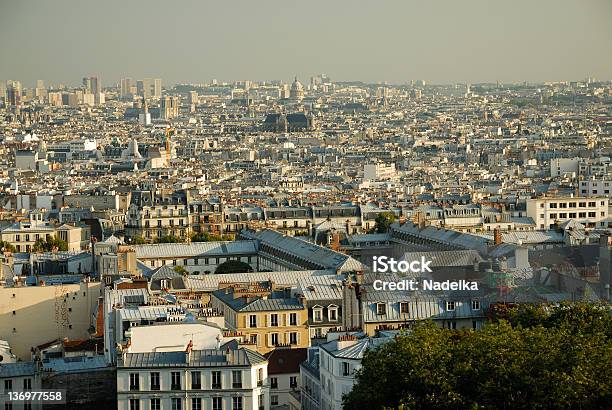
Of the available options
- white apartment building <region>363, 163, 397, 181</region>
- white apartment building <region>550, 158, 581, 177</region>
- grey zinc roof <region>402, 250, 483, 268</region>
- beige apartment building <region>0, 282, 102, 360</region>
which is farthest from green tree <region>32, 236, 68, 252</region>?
white apartment building <region>363, 163, 397, 181</region>

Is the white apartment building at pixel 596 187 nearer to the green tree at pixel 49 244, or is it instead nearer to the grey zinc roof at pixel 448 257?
the green tree at pixel 49 244

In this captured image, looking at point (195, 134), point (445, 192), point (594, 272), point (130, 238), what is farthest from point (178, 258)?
point (195, 134)

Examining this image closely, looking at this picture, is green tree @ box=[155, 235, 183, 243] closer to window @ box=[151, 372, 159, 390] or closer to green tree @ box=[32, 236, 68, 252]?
green tree @ box=[32, 236, 68, 252]

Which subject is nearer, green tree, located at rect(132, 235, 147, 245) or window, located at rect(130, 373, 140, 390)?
window, located at rect(130, 373, 140, 390)

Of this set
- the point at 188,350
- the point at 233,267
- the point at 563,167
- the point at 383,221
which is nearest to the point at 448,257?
the point at 233,267

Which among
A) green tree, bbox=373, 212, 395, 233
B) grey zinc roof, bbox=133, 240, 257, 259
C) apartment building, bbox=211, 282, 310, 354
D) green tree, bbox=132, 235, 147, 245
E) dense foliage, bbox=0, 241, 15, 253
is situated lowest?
green tree, bbox=132, 235, 147, 245

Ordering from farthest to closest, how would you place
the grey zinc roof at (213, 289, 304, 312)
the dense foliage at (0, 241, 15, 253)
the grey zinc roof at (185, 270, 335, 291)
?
the dense foliage at (0, 241, 15, 253) → the grey zinc roof at (185, 270, 335, 291) → the grey zinc roof at (213, 289, 304, 312)

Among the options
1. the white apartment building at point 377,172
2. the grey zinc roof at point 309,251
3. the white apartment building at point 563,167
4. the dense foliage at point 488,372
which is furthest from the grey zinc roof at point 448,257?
the white apartment building at point 377,172

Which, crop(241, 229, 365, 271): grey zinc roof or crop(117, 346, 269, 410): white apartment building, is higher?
crop(117, 346, 269, 410): white apartment building
